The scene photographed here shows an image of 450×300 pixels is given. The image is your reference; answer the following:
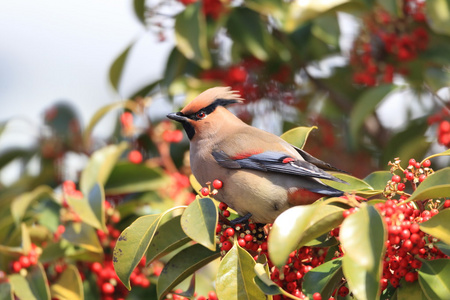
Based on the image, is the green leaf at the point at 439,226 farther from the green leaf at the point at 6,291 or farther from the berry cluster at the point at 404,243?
the green leaf at the point at 6,291

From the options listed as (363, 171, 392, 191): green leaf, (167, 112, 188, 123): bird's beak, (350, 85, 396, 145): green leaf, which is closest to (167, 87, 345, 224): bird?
(167, 112, 188, 123): bird's beak

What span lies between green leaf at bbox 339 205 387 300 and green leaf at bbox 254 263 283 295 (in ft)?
0.76

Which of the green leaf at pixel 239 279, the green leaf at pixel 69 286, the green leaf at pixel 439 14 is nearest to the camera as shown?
the green leaf at pixel 239 279

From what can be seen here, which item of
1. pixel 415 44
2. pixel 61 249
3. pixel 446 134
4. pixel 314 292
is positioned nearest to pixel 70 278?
pixel 61 249

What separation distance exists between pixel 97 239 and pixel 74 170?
145 centimetres

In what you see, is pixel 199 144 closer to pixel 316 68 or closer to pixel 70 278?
pixel 70 278

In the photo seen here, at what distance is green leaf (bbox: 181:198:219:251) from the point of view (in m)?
2.11

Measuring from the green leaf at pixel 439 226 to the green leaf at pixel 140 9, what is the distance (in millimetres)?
3019

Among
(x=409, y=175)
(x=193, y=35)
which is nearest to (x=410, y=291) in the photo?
(x=409, y=175)

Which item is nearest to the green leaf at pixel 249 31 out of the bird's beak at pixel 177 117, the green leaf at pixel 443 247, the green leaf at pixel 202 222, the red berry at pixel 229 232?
the bird's beak at pixel 177 117

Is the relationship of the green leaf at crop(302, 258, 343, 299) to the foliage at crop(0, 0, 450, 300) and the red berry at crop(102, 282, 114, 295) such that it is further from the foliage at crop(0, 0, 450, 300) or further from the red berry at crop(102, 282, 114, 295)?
the red berry at crop(102, 282, 114, 295)

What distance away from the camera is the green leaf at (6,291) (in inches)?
111

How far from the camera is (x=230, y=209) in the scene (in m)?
2.80

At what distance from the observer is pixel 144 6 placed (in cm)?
455
